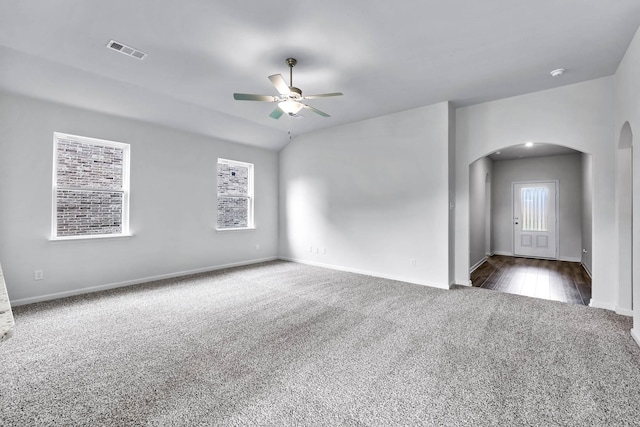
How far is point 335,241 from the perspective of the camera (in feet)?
19.3

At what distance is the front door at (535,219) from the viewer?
7.32 meters

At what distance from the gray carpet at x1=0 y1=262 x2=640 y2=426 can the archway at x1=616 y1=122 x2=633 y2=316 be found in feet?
1.02

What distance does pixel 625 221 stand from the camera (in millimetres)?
3354

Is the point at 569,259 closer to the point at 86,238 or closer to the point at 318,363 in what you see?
the point at 318,363

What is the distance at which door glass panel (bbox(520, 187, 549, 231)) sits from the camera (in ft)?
24.5

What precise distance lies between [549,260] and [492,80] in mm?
5659

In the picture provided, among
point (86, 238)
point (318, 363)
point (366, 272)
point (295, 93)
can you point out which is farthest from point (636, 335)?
point (86, 238)

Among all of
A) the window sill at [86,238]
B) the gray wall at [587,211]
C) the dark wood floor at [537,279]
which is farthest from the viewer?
the gray wall at [587,211]

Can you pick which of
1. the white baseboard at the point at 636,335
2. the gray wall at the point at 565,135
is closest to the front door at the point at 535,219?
the gray wall at the point at 565,135

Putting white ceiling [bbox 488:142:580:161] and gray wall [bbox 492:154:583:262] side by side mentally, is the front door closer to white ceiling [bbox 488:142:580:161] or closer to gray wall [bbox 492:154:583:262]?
gray wall [bbox 492:154:583:262]

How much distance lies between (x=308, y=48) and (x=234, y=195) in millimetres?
3847

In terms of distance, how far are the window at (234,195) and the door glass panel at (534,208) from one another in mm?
7141

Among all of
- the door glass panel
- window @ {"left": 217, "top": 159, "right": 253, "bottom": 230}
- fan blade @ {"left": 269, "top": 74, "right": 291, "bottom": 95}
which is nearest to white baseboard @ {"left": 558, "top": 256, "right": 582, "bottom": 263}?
the door glass panel

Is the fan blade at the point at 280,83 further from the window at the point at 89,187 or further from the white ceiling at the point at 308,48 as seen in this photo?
the window at the point at 89,187
